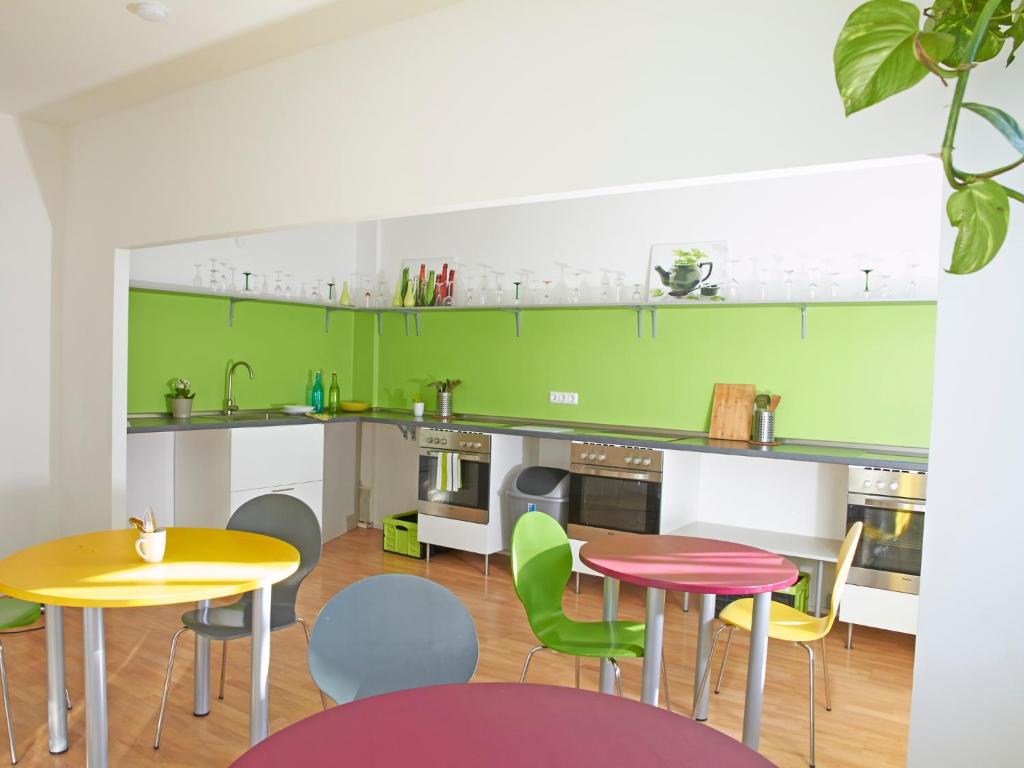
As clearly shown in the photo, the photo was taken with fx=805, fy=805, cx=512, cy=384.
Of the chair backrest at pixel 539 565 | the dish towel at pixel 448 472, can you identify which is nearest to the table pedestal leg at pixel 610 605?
the chair backrest at pixel 539 565

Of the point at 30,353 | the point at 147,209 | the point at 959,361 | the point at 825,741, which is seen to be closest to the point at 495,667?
the point at 825,741

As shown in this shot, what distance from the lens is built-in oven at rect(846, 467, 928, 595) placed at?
159 inches

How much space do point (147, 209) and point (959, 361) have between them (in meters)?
3.92

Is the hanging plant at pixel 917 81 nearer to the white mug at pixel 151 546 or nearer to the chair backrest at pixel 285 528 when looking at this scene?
the white mug at pixel 151 546

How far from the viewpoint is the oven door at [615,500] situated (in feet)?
15.6

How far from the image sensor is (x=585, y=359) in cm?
571

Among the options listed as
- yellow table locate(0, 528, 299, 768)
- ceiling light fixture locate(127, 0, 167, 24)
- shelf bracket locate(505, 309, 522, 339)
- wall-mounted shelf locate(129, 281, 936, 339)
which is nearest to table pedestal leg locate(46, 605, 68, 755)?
yellow table locate(0, 528, 299, 768)

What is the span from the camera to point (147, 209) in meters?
4.32

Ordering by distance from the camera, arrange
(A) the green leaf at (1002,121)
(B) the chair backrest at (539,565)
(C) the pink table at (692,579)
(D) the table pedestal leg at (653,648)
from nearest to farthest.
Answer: (A) the green leaf at (1002,121) → (C) the pink table at (692,579) → (D) the table pedestal leg at (653,648) → (B) the chair backrest at (539,565)

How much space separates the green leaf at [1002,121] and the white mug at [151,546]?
8.29 ft

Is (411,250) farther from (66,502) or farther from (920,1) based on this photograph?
(920,1)

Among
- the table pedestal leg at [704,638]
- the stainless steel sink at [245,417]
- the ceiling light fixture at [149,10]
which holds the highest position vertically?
the ceiling light fixture at [149,10]

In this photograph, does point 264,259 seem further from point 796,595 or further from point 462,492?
point 796,595

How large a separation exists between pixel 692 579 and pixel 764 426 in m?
2.47
